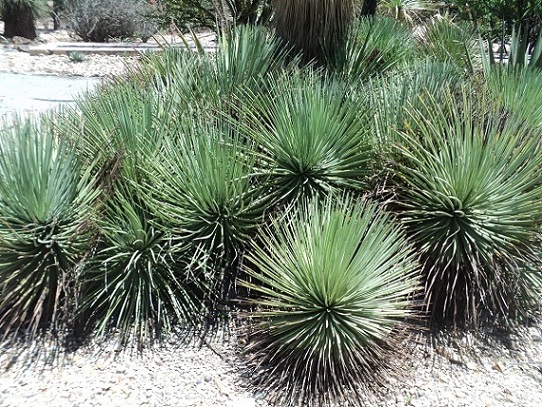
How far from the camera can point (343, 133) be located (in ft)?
14.8

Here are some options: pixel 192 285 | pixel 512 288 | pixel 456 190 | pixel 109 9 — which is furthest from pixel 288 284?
pixel 109 9

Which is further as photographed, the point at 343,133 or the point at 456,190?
the point at 343,133

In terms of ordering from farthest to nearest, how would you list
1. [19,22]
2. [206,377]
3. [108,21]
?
1. [19,22]
2. [108,21]
3. [206,377]

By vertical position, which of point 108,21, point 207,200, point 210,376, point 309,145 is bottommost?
point 108,21

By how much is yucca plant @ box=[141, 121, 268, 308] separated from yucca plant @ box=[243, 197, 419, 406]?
31cm

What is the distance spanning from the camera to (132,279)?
412 cm

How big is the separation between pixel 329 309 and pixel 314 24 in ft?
12.7

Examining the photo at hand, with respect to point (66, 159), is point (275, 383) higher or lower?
lower

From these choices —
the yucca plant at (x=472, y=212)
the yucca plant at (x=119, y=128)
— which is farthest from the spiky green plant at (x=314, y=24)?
the yucca plant at (x=472, y=212)

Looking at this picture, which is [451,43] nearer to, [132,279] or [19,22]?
[132,279]

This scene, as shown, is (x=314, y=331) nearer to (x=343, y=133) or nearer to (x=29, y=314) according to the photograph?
(x=343, y=133)

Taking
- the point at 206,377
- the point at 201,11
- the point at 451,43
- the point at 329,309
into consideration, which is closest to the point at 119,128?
the point at 206,377

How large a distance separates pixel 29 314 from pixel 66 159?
1.13m

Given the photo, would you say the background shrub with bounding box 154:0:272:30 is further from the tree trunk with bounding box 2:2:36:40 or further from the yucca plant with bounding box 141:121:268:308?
the yucca plant with bounding box 141:121:268:308
